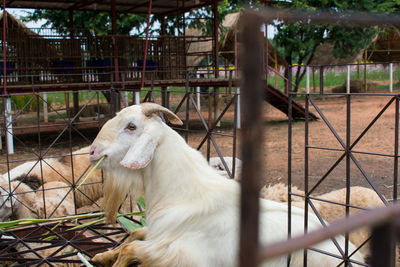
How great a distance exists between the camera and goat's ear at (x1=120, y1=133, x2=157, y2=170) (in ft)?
10.2

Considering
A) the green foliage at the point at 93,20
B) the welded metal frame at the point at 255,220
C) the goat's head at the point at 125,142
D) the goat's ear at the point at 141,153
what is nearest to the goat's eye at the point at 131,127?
the goat's head at the point at 125,142

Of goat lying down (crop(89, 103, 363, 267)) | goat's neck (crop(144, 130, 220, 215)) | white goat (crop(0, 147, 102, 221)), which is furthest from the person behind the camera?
white goat (crop(0, 147, 102, 221))

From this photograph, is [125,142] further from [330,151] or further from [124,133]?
[330,151]

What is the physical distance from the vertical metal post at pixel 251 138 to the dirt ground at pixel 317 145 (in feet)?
15.7

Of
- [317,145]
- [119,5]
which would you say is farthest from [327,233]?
[119,5]

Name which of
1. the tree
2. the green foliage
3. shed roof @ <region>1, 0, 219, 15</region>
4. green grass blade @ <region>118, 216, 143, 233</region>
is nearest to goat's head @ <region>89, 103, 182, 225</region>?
green grass blade @ <region>118, 216, 143, 233</region>

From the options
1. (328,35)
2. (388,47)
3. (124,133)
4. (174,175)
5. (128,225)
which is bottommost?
(128,225)

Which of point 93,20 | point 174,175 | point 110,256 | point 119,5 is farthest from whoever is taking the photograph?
point 93,20

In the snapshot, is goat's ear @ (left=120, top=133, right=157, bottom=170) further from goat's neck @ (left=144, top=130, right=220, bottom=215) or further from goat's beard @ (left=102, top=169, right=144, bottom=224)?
goat's beard @ (left=102, top=169, right=144, bottom=224)

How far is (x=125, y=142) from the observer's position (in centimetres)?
335

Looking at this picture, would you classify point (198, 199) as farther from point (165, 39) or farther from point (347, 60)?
point (347, 60)

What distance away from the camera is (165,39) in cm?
1404

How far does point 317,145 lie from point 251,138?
457 inches

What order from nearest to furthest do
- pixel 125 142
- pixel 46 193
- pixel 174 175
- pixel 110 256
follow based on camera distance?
pixel 174 175, pixel 125 142, pixel 110 256, pixel 46 193
